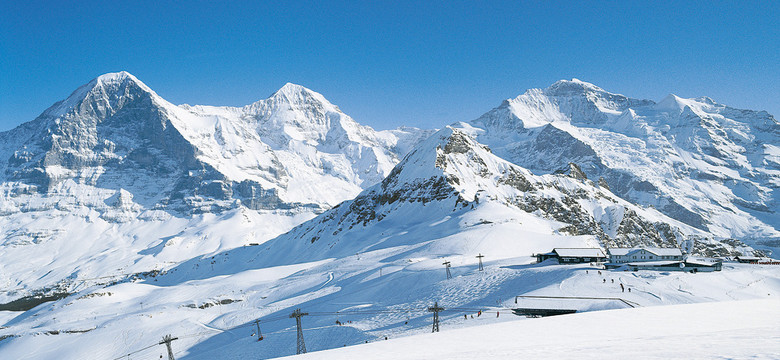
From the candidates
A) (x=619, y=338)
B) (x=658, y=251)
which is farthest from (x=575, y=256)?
(x=619, y=338)

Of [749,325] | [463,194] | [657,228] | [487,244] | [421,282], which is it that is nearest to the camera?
[749,325]

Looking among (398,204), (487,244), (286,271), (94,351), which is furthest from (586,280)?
(398,204)

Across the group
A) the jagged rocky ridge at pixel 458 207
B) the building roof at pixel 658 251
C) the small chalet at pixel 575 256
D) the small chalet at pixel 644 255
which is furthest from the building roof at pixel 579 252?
the jagged rocky ridge at pixel 458 207

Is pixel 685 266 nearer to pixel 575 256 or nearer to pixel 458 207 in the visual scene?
pixel 575 256

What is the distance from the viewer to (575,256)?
266 feet

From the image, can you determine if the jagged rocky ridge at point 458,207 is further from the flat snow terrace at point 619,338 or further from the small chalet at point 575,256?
the flat snow terrace at point 619,338

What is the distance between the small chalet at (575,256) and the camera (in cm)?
8069

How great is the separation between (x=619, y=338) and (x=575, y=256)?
67.9 meters

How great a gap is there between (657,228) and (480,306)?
547 feet

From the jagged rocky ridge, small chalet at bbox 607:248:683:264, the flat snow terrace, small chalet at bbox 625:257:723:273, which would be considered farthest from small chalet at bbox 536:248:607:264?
the flat snow terrace

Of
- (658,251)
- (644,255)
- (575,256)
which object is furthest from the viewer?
(575,256)

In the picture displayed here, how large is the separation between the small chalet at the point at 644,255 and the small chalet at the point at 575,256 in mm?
2797

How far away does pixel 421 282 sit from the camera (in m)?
72.9

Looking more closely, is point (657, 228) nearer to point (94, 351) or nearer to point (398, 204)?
point (398, 204)
